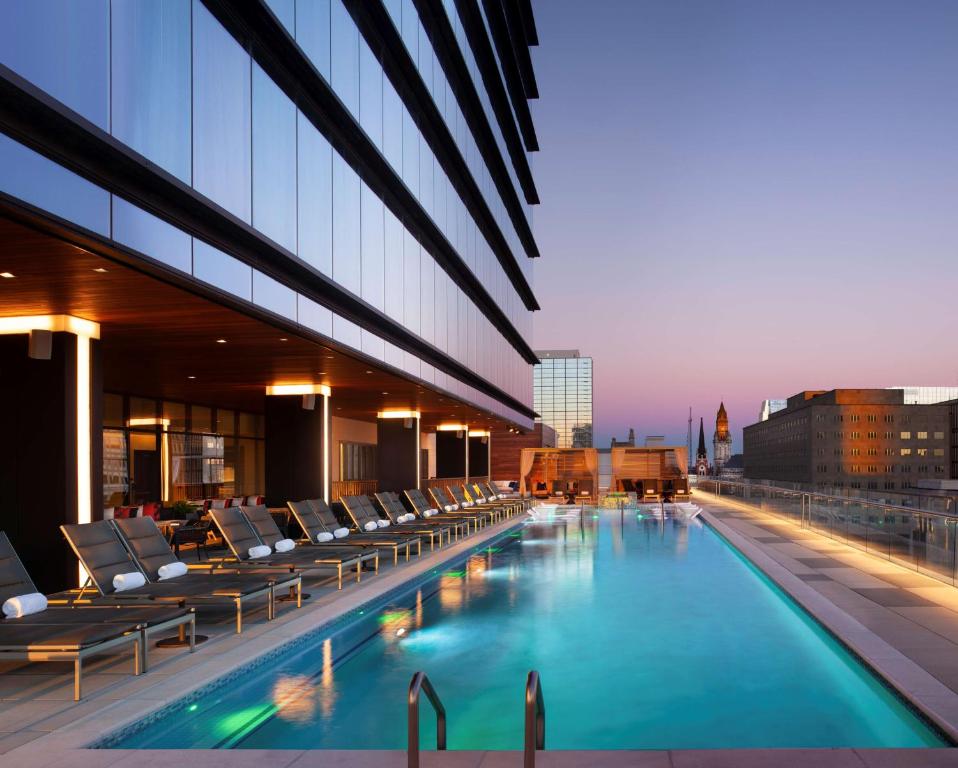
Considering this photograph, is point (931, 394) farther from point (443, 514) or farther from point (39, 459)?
point (39, 459)

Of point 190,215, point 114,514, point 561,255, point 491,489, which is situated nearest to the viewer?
point 190,215

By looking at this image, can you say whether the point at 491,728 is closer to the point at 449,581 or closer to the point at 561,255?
the point at 449,581

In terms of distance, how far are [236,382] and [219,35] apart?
9.29 m

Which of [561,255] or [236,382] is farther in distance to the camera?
[561,255]

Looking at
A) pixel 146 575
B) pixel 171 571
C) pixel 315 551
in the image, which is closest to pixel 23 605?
pixel 146 575

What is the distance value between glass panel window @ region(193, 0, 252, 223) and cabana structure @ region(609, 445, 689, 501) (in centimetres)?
2474

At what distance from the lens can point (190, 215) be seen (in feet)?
27.8

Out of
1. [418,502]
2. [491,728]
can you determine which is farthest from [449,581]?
[418,502]

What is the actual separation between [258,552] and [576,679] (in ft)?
15.6

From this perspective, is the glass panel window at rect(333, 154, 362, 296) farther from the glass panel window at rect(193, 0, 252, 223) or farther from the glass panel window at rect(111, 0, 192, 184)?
the glass panel window at rect(111, 0, 192, 184)

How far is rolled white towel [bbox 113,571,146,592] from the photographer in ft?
24.9

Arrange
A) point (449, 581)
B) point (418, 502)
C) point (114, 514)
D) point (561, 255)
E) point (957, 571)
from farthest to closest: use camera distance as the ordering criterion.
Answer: point (561, 255), point (418, 502), point (114, 514), point (449, 581), point (957, 571)

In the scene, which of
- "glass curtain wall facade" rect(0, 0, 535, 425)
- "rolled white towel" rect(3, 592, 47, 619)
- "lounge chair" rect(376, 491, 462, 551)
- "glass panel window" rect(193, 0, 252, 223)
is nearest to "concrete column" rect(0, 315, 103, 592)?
"glass curtain wall facade" rect(0, 0, 535, 425)

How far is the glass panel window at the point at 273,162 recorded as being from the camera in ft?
→ 33.3
